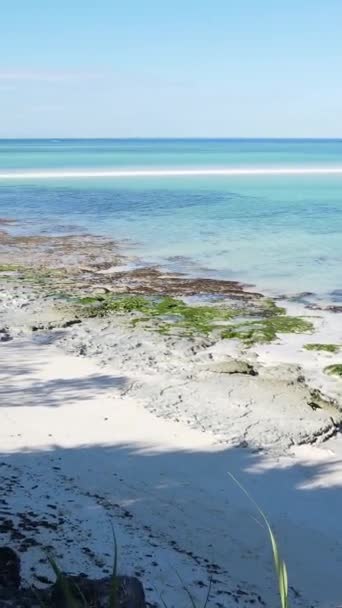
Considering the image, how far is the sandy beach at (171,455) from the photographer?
542 centimetres

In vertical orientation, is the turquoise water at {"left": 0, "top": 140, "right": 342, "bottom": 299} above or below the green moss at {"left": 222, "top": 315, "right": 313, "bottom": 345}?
above

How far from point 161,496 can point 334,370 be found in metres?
4.58

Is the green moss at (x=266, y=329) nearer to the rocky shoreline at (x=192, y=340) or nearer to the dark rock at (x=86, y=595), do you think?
the rocky shoreline at (x=192, y=340)

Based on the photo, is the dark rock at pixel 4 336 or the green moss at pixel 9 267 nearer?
the dark rock at pixel 4 336

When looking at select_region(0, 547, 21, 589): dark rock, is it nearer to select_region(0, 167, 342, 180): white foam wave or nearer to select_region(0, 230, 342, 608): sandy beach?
select_region(0, 230, 342, 608): sandy beach

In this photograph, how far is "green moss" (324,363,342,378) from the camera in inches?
404

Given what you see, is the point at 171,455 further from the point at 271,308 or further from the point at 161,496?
the point at 271,308

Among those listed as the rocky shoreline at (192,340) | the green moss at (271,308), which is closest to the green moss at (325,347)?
the rocky shoreline at (192,340)

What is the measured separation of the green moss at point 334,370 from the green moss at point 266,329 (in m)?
1.62

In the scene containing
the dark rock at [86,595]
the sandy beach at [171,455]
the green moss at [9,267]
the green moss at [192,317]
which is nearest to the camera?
the dark rock at [86,595]

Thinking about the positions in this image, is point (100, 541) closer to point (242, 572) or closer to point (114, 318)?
point (242, 572)

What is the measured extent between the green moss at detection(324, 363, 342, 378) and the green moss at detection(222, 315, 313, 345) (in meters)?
1.62

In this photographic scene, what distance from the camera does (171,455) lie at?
7.59 meters

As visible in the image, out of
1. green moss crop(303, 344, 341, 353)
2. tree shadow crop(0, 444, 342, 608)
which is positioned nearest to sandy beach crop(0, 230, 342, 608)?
tree shadow crop(0, 444, 342, 608)
